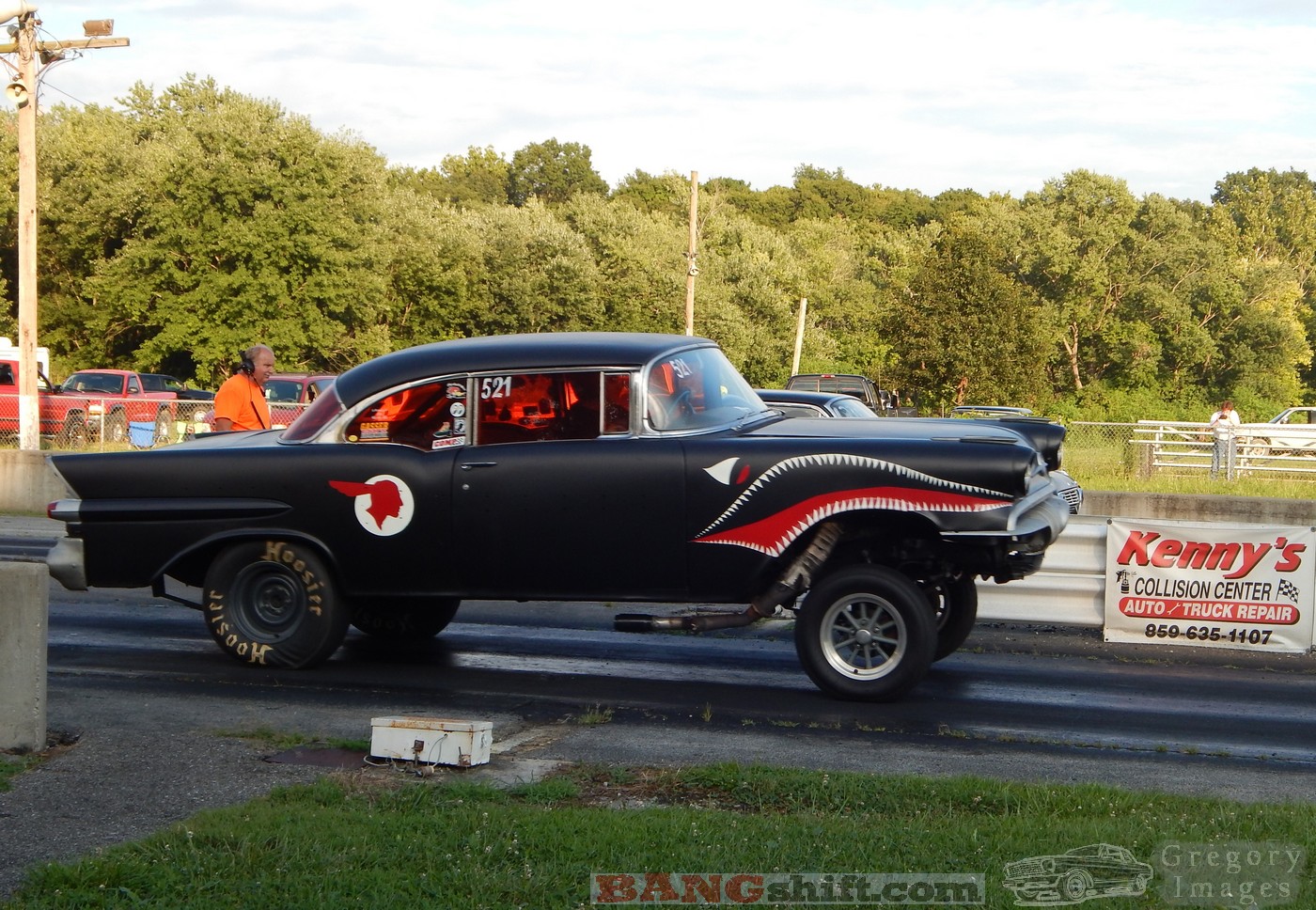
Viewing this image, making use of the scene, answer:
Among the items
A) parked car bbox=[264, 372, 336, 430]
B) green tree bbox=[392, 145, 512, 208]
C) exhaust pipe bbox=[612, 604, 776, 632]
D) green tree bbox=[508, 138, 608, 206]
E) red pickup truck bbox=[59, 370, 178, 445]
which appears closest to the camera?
exhaust pipe bbox=[612, 604, 776, 632]

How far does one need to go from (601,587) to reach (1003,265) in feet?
199

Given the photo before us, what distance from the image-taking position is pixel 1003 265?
65750 mm

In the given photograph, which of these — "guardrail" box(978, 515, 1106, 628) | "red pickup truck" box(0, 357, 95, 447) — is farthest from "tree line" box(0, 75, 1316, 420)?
"guardrail" box(978, 515, 1106, 628)

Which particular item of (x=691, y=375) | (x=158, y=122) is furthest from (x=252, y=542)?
(x=158, y=122)

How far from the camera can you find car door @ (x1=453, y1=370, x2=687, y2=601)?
8078 mm

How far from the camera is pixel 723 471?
7984 mm

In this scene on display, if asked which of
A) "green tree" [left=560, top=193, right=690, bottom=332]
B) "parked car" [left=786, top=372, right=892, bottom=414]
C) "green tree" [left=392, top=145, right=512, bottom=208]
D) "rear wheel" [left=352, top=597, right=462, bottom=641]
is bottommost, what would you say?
"rear wheel" [left=352, top=597, right=462, bottom=641]

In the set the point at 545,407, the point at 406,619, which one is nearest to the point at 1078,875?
the point at 545,407

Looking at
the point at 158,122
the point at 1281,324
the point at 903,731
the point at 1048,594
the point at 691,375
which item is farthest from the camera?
the point at 1281,324

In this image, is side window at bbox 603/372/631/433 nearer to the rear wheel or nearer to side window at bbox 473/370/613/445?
side window at bbox 473/370/613/445

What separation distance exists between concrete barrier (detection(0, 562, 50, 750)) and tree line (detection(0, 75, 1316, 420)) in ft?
128

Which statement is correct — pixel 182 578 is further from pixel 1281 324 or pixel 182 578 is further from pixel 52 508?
pixel 1281 324

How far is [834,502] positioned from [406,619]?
352 centimetres

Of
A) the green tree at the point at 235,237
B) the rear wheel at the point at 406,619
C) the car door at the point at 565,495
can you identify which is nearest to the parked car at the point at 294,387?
the green tree at the point at 235,237
